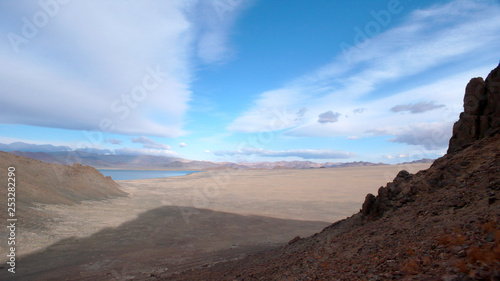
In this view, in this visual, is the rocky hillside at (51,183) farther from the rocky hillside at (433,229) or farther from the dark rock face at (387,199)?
the dark rock face at (387,199)

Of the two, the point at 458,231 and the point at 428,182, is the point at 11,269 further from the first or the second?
the point at 428,182

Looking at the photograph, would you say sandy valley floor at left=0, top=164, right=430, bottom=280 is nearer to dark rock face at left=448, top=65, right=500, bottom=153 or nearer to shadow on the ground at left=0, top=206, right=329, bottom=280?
shadow on the ground at left=0, top=206, right=329, bottom=280

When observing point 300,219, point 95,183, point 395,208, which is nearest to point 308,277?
point 395,208

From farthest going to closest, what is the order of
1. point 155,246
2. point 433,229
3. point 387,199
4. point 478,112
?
point 155,246, point 387,199, point 478,112, point 433,229

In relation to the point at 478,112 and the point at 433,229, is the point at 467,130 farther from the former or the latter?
the point at 433,229

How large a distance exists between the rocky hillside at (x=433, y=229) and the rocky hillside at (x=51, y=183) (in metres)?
12.0

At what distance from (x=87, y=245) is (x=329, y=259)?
8.91 meters

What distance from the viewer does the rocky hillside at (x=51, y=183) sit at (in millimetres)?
13188

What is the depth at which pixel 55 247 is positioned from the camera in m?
8.72

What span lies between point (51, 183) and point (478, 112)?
2100 cm

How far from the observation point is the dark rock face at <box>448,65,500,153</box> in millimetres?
5305

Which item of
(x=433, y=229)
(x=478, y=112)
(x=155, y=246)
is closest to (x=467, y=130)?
(x=478, y=112)

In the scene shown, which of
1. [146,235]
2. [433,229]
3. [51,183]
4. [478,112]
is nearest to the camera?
[433,229]

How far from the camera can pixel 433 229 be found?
11.4 ft
